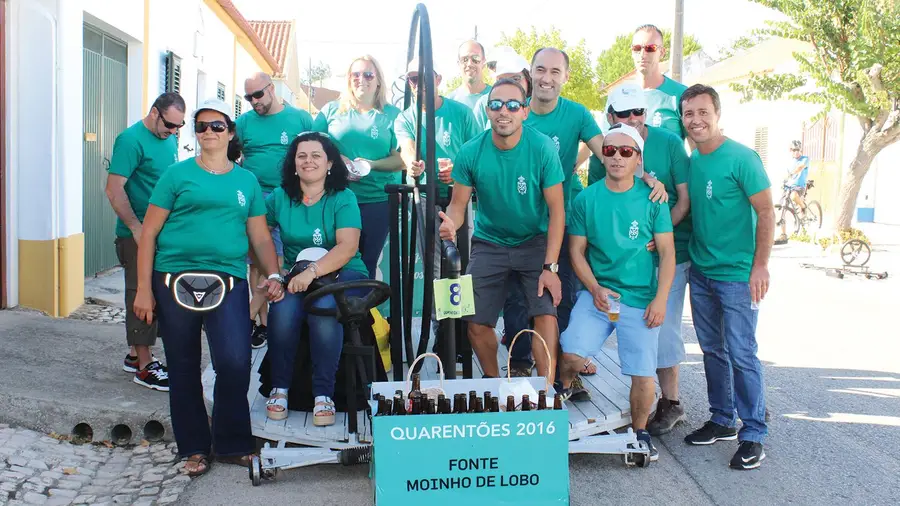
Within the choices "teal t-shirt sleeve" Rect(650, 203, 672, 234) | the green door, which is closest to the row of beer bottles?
"teal t-shirt sleeve" Rect(650, 203, 672, 234)

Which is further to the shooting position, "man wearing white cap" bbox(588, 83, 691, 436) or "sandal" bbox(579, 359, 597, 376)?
"sandal" bbox(579, 359, 597, 376)

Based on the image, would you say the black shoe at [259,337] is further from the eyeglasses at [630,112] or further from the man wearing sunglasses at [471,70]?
the eyeglasses at [630,112]

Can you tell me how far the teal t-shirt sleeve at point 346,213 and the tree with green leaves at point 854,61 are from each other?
1124cm

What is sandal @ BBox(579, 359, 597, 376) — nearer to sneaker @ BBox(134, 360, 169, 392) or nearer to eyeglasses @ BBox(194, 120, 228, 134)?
sneaker @ BBox(134, 360, 169, 392)

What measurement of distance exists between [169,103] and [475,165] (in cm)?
207

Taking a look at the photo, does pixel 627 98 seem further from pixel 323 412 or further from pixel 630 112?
pixel 323 412

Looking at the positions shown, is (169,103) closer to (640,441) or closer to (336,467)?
(336,467)

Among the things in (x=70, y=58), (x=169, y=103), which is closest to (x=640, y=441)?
(x=169, y=103)

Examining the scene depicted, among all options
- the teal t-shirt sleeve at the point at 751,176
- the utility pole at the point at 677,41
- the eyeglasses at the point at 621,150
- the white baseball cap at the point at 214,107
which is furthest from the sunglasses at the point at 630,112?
the utility pole at the point at 677,41

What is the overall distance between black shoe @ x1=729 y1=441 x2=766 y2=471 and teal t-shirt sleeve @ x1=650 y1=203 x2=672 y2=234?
1240 millimetres

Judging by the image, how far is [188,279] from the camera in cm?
435

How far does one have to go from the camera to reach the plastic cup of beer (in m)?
4.72

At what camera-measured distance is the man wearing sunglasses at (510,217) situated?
191 inches

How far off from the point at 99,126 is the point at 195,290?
652 centimetres
